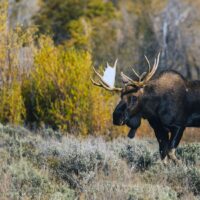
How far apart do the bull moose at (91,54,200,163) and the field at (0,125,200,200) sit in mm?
456

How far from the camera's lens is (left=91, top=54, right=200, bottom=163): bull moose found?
437 inches

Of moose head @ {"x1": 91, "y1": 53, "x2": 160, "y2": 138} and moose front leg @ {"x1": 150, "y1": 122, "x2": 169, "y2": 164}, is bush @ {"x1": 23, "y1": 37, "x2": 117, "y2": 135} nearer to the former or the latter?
moose front leg @ {"x1": 150, "y1": 122, "x2": 169, "y2": 164}

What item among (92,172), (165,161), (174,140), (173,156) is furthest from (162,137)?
(92,172)

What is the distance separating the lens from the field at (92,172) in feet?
29.2

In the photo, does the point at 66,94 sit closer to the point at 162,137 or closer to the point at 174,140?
the point at 162,137

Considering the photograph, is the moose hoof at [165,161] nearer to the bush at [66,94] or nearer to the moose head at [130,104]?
the moose head at [130,104]

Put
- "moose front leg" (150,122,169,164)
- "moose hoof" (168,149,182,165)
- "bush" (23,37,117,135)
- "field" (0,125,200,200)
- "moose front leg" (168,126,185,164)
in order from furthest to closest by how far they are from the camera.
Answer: "bush" (23,37,117,135)
"moose front leg" (150,122,169,164)
"moose front leg" (168,126,185,164)
"moose hoof" (168,149,182,165)
"field" (0,125,200,200)

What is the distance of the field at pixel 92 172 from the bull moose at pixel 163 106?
456 mm

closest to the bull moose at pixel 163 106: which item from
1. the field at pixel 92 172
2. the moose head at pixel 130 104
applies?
the moose head at pixel 130 104

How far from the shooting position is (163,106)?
11109mm

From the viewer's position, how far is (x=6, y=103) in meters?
15.9

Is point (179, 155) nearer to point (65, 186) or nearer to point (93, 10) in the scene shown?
point (65, 186)

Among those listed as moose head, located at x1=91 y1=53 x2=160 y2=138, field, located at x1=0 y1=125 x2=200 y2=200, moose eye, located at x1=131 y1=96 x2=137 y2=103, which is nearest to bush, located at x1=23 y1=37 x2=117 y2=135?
field, located at x1=0 y1=125 x2=200 y2=200

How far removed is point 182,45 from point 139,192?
70.7ft
